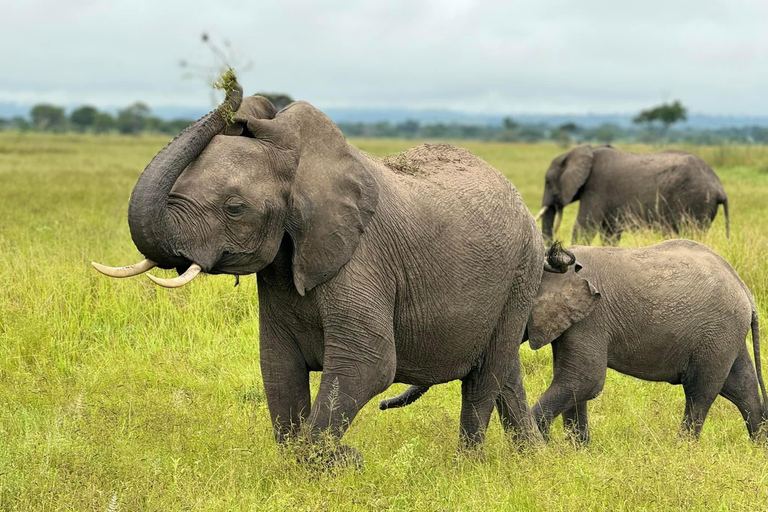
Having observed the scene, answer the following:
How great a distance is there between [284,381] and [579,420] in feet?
7.99

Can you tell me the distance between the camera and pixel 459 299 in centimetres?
493

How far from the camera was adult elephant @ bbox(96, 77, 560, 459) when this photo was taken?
4.07 m

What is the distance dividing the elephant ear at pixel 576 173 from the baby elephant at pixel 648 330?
9253mm

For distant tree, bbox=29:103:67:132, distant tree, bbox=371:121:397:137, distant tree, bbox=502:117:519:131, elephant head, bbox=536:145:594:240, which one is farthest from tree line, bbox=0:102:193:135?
elephant head, bbox=536:145:594:240

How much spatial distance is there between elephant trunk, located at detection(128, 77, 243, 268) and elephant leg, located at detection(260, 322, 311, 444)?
0.81m

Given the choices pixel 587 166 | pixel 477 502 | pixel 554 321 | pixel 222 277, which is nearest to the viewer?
pixel 477 502

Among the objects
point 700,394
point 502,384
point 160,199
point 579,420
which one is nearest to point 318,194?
point 160,199

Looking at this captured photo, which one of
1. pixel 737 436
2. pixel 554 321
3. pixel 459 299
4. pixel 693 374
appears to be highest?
pixel 459 299

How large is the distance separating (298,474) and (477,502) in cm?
87

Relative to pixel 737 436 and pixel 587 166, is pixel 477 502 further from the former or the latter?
pixel 587 166

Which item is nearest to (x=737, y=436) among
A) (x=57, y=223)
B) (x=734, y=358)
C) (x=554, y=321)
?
(x=734, y=358)

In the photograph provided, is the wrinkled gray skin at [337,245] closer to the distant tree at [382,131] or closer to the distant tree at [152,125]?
the distant tree at [152,125]

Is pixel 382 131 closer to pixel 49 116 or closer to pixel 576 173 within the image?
pixel 49 116

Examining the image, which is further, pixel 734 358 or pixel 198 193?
pixel 734 358
